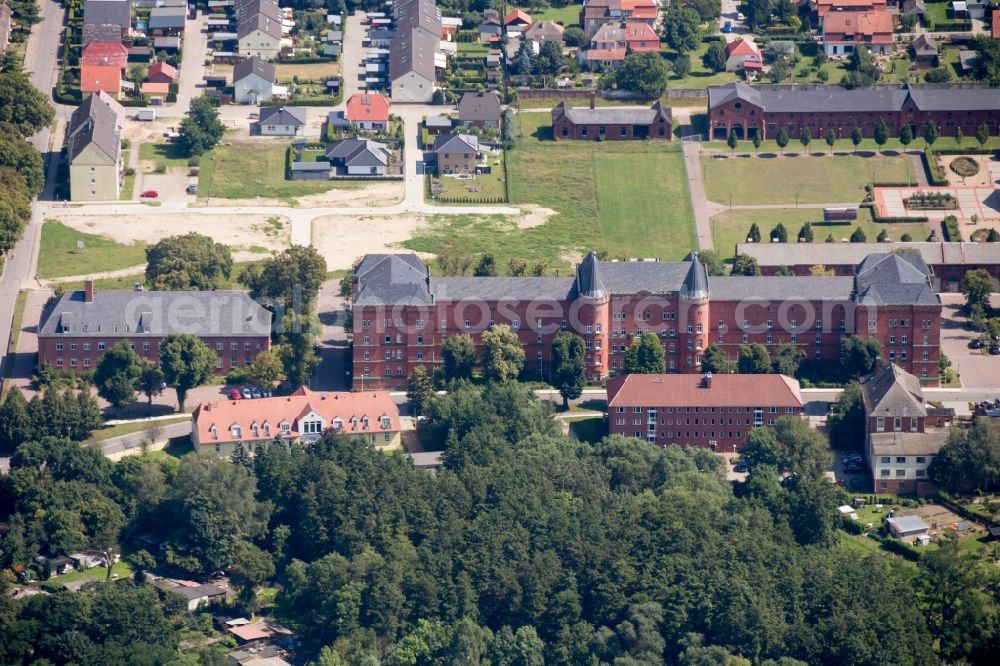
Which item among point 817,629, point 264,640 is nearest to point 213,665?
point 264,640

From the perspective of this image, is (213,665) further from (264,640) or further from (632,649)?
(632,649)

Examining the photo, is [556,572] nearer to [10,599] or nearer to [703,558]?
[703,558]

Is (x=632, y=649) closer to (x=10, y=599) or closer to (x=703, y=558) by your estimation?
(x=703, y=558)

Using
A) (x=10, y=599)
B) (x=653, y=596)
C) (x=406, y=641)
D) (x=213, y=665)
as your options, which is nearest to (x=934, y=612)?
(x=653, y=596)

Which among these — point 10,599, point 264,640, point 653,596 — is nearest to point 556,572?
point 653,596

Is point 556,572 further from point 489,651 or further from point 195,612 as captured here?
point 195,612
